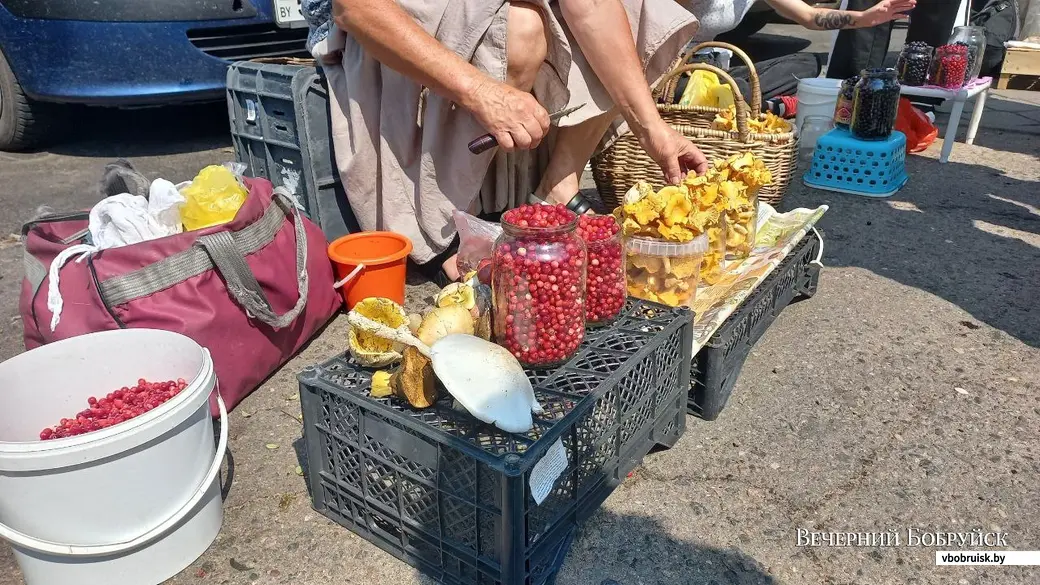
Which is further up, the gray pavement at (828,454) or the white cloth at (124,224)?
the white cloth at (124,224)

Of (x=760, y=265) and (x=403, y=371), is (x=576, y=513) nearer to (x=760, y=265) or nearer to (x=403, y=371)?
(x=403, y=371)

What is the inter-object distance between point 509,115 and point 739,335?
2.73ft

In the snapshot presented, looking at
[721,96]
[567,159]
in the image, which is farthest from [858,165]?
[567,159]

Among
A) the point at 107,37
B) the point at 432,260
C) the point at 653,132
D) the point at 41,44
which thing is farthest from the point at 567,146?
the point at 41,44

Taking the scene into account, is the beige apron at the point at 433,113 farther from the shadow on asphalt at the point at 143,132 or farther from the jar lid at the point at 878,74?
the shadow on asphalt at the point at 143,132

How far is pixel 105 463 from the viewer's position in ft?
3.83

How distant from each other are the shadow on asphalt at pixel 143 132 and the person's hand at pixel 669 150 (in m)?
2.84

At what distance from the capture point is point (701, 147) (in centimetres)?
279

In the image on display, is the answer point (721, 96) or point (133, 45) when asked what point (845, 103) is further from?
point (133, 45)


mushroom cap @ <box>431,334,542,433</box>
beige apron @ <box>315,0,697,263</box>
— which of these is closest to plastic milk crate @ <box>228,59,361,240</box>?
beige apron @ <box>315,0,697,263</box>

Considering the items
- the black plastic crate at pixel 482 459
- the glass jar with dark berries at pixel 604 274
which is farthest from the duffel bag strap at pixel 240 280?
the glass jar with dark berries at pixel 604 274

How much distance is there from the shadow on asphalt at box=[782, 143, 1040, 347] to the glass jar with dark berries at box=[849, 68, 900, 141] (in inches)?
12.5

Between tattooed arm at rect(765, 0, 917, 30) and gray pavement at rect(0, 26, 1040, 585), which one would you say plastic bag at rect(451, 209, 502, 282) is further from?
tattooed arm at rect(765, 0, 917, 30)

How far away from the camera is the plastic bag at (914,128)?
3947 mm
